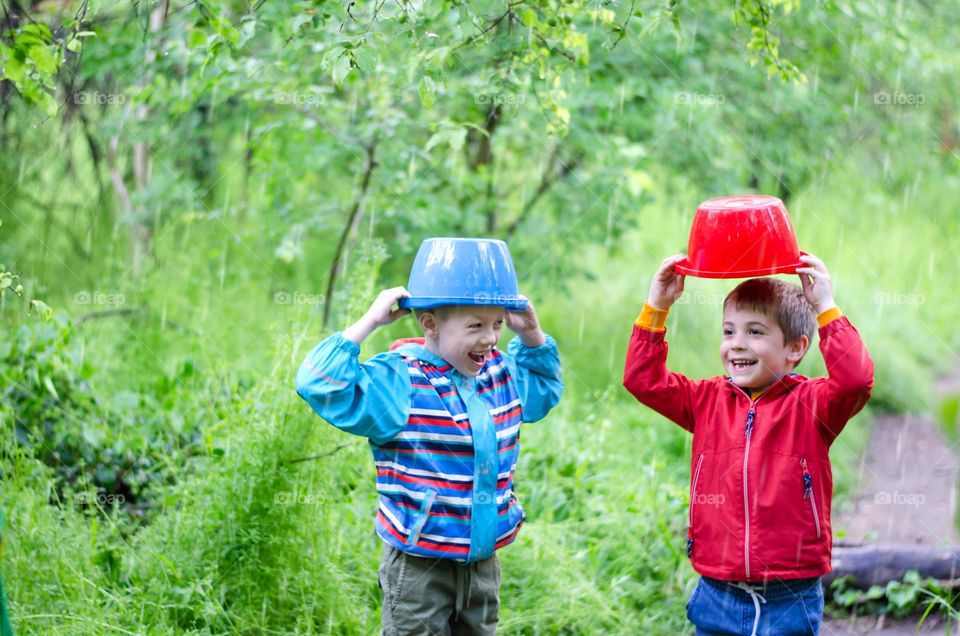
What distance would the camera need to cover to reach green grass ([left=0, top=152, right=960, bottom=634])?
11.5ft

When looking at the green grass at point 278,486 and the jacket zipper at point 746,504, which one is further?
the green grass at point 278,486

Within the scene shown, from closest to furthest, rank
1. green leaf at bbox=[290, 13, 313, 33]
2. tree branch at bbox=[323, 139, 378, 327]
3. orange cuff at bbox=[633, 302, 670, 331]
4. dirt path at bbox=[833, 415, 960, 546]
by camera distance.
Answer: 1. orange cuff at bbox=[633, 302, 670, 331]
2. green leaf at bbox=[290, 13, 313, 33]
3. dirt path at bbox=[833, 415, 960, 546]
4. tree branch at bbox=[323, 139, 378, 327]

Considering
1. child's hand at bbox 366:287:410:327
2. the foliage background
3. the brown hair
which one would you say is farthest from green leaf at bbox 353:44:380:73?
the brown hair

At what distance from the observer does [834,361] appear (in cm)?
262

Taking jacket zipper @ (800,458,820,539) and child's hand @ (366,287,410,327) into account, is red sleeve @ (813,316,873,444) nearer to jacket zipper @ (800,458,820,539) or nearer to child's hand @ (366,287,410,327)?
jacket zipper @ (800,458,820,539)

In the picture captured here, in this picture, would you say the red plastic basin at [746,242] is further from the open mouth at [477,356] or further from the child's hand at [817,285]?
the open mouth at [477,356]

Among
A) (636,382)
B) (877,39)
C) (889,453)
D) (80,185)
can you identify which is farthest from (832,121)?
(80,185)

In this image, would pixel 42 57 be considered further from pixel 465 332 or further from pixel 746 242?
A: pixel 746 242

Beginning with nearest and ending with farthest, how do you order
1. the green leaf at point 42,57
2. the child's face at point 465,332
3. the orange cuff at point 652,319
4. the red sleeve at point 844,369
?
the red sleeve at point 844,369 < the green leaf at point 42,57 < the child's face at point 465,332 < the orange cuff at point 652,319

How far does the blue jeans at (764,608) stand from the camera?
2766mm

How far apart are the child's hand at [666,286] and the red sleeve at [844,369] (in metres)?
0.45

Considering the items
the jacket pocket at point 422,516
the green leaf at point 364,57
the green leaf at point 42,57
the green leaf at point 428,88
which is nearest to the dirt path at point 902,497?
the jacket pocket at point 422,516

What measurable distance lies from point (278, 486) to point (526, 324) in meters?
1.14

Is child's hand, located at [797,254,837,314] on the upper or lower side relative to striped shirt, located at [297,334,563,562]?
upper
